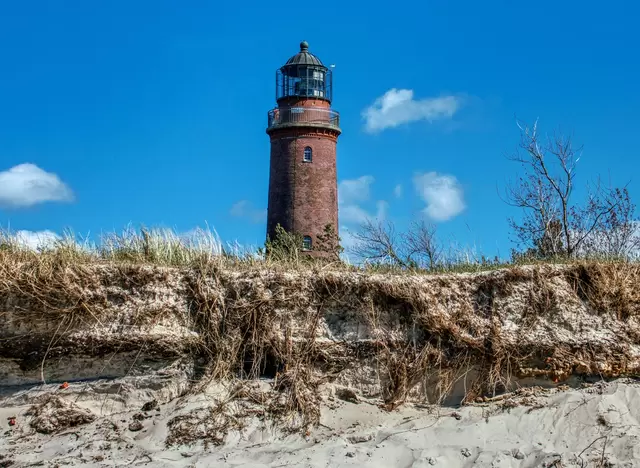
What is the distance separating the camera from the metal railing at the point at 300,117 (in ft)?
106

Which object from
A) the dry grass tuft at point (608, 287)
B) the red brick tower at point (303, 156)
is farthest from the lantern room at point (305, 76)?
the dry grass tuft at point (608, 287)

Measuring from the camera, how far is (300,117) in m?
32.5

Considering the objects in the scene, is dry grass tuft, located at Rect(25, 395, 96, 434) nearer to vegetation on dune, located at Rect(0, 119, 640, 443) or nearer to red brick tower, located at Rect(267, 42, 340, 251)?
vegetation on dune, located at Rect(0, 119, 640, 443)

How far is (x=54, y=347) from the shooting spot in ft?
26.7

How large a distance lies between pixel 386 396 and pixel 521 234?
1194cm

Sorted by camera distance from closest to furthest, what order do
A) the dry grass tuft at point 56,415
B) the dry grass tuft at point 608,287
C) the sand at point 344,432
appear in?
the sand at point 344,432, the dry grass tuft at point 56,415, the dry grass tuft at point 608,287

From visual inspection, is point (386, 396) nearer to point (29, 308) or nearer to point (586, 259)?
point (586, 259)

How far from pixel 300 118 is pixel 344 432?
25.6 m

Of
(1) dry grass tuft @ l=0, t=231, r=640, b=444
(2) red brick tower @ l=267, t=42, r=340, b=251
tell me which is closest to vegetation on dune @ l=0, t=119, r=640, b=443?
(1) dry grass tuft @ l=0, t=231, r=640, b=444

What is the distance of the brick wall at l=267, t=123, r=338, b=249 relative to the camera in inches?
1229

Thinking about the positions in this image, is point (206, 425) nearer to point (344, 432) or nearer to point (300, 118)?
point (344, 432)

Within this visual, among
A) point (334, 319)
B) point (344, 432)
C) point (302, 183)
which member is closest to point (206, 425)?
point (344, 432)

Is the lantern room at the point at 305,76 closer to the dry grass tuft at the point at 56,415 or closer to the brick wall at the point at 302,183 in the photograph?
the brick wall at the point at 302,183

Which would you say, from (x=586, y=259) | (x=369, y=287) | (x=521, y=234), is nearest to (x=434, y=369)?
(x=369, y=287)
